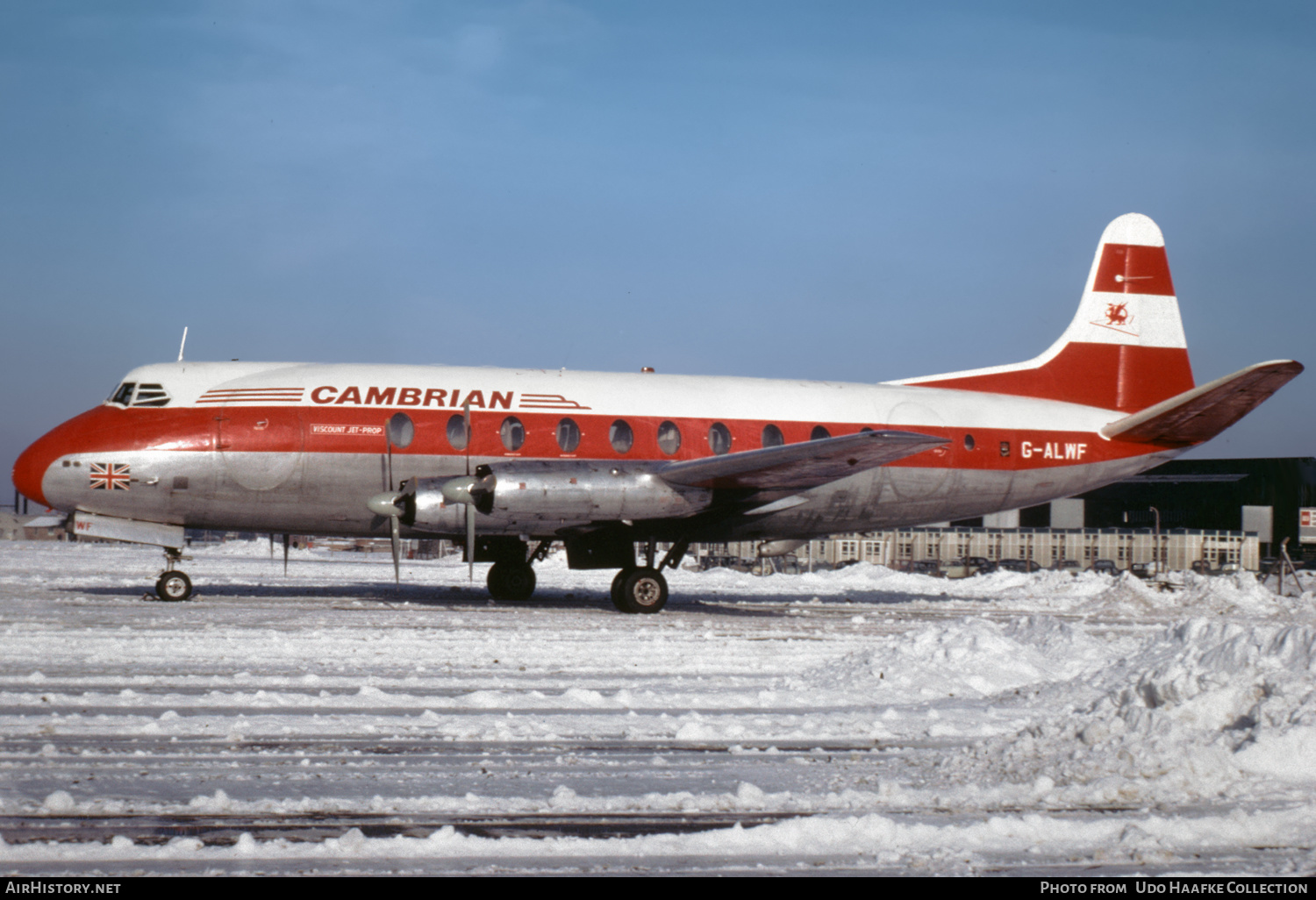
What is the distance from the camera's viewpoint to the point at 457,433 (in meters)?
18.0

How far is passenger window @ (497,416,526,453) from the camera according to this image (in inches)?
716

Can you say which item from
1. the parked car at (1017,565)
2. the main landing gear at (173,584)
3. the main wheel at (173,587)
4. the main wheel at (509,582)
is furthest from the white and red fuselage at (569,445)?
the parked car at (1017,565)

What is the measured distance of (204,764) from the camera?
6.74m

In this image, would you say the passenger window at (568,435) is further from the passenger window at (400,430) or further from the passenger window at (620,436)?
the passenger window at (400,430)

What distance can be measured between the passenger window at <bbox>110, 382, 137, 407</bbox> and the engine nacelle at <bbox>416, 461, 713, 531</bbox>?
535 centimetres

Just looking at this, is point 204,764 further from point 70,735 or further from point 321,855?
point 321,855

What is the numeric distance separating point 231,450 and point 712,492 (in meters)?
7.82

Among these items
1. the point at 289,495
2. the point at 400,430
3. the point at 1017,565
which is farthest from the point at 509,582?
the point at 1017,565

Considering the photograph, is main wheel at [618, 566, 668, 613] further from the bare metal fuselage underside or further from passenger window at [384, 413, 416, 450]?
passenger window at [384, 413, 416, 450]

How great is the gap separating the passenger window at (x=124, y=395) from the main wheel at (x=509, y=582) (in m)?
7.16

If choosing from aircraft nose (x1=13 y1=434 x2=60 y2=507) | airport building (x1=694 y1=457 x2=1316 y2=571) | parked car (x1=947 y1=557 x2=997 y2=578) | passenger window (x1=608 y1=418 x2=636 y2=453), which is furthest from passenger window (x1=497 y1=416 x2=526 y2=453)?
parked car (x1=947 y1=557 x2=997 y2=578)

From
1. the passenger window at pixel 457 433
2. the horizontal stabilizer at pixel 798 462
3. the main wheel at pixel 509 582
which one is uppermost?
the passenger window at pixel 457 433

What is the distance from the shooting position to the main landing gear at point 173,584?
57.8 feet
